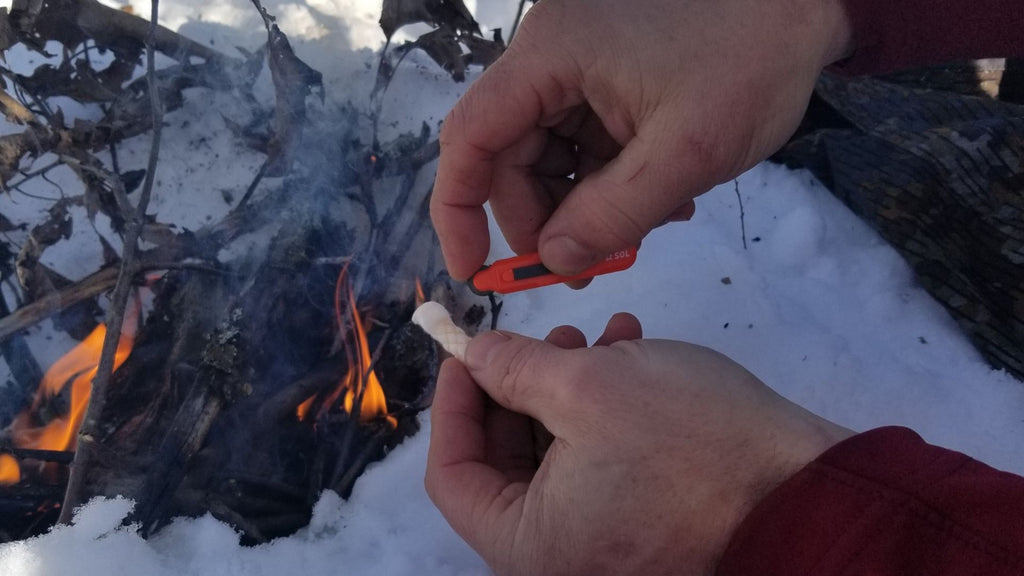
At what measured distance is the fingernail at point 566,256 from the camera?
1.68 m

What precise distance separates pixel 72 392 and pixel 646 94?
2.15m

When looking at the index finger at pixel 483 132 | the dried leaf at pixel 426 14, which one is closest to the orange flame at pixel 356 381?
the index finger at pixel 483 132

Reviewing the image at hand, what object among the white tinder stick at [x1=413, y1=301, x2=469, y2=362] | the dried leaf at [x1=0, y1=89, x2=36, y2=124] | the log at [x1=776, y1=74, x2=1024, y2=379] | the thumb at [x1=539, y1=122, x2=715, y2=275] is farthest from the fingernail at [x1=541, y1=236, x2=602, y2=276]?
the dried leaf at [x1=0, y1=89, x2=36, y2=124]

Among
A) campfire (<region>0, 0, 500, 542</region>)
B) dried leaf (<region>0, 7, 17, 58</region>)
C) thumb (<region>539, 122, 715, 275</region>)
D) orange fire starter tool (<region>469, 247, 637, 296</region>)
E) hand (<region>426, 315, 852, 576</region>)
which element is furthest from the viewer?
dried leaf (<region>0, 7, 17, 58</region>)

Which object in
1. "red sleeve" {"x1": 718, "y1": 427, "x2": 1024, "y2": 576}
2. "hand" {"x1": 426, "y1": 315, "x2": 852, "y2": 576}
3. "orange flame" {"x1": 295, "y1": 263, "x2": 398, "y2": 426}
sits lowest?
"red sleeve" {"x1": 718, "y1": 427, "x2": 1024, "y2": 576}

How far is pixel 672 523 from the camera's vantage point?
1325 millimetres

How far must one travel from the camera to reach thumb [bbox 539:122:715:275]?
156 centimetres

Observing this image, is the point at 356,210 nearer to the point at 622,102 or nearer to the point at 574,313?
the point at 574,313

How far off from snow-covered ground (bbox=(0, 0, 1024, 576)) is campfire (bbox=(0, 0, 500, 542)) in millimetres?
122

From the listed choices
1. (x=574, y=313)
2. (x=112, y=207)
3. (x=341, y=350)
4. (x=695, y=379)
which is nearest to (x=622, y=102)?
(x=695, y=379)

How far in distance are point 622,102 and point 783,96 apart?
0.41m

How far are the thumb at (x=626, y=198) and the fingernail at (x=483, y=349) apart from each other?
0.83 feet

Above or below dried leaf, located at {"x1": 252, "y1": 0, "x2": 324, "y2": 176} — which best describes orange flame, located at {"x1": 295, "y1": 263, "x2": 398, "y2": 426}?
below

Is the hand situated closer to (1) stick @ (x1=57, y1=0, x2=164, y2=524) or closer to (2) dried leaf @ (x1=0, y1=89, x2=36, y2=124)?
(1) stick @ (x1=57, y1=0, x2=164, y2=524)
